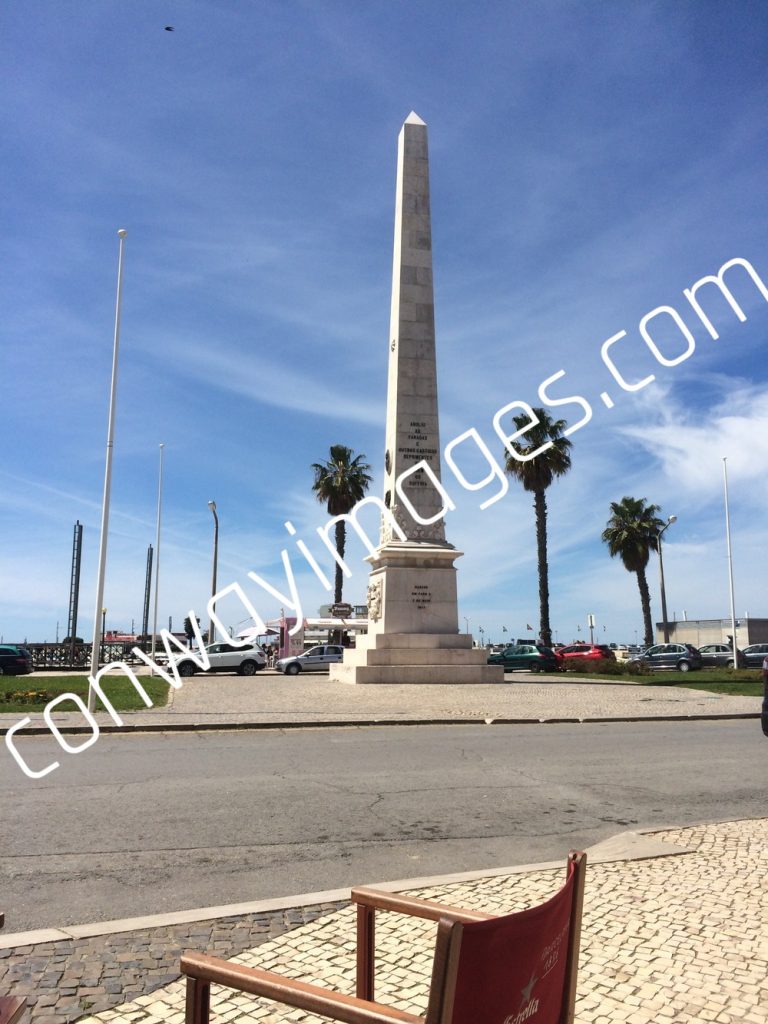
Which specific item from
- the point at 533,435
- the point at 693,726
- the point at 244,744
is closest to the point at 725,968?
the point at 244,744

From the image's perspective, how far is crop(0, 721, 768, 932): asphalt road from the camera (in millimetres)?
5504

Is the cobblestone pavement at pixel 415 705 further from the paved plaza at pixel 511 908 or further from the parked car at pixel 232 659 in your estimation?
the parked car at pixel 232 659

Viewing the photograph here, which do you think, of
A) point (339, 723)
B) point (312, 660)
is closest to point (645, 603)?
point (312, 660)

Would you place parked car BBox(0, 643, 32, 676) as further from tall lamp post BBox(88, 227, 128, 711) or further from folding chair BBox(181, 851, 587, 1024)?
folding chair BBox(181, 851, 587, 1024)

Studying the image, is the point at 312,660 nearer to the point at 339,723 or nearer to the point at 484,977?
the point at 339,723

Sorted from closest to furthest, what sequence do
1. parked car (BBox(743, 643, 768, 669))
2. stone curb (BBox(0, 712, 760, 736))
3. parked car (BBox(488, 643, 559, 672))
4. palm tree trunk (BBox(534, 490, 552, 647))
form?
1. stone curb (BBox(0, 712, 760, 736))
2. parked car (BBox(743, 643, 768, 669))
3. parked car (BBox(488, 643, 559, 672))
4. palm tree trunk (BBox(534, 490, 552, 647))

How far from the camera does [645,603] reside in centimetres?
5138

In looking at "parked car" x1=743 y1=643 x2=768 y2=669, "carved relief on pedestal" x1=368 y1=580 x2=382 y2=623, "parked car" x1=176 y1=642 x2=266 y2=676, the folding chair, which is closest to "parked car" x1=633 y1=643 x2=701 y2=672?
"parked car" x1=743 y1=643 x2=768 y2=669

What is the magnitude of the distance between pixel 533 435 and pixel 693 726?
3308cm

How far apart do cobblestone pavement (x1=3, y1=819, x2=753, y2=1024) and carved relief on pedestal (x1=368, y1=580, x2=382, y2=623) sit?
1893 centimetres

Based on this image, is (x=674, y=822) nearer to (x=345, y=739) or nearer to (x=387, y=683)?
(x=345, y=739)

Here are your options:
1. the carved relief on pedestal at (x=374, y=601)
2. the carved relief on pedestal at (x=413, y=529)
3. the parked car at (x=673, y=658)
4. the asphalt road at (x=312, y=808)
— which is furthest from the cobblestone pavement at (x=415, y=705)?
the parked car at (x=673, y=658)

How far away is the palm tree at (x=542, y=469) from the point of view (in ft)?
142

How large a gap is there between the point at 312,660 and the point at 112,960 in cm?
3404
